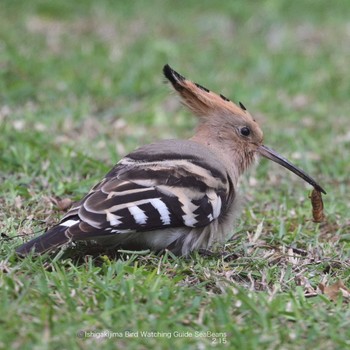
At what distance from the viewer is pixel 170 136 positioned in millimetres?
5902

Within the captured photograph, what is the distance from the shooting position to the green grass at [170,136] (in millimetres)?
2746

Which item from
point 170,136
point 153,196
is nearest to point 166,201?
point 153,196

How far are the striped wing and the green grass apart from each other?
0.55 ft

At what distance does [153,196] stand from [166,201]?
0.20ft

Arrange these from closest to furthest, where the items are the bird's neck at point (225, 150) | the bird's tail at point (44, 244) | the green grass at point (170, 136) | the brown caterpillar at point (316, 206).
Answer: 1. the green grass at point (170, 136)
2. the bird's tail at point (44, 244)
3. the bird's neck at point (225, 150)
4. the brown caterpillar at point (316, 206)

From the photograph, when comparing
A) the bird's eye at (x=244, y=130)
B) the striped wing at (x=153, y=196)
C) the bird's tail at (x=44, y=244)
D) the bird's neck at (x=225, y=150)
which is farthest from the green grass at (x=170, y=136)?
the bird's eye at (x=244, y=130)

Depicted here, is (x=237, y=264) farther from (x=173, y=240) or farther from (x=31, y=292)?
(x=31, y=292)

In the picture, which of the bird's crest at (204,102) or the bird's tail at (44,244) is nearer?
the bird's tail at (44,244)

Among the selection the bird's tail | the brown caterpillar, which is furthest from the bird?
the brown caterpillar

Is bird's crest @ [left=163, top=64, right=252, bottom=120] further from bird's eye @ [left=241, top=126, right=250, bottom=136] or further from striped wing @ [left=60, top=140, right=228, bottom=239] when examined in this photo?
striped wing @ [left=60, top=140, right=228, bottom=239]

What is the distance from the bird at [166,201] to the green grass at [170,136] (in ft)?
0.33

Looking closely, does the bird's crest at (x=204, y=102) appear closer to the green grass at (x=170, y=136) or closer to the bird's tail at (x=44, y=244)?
the green grass at (x=170, y=136)

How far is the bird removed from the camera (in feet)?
10.4

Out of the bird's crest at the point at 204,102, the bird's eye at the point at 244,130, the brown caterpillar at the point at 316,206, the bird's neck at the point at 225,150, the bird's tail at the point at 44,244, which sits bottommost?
the bird's tail at the point at 44,244
